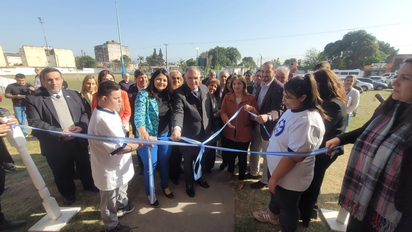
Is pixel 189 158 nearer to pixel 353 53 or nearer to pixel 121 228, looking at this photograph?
pixel 121 228

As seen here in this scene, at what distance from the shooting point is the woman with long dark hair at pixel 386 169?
1.24 meters

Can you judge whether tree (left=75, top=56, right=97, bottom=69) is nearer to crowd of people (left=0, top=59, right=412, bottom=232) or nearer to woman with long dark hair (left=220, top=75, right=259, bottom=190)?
crowd of people (left=0, top=59, right=412, bottom=232)

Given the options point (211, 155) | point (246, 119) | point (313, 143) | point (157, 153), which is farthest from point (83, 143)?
point (313, 143)

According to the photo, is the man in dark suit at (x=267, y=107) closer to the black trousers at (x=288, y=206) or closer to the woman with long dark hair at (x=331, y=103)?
the woman with long dark hair at (x=331, y=103)

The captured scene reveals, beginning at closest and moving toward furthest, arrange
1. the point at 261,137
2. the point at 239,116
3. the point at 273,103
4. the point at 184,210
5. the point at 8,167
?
the point at 184,210, the point at 273,103, the point at 239,116, the point at 261,137, the point at 8,167

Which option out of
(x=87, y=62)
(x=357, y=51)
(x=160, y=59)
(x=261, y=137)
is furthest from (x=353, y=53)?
(x=87, y=62)

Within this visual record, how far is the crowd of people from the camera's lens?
1362 millimetres

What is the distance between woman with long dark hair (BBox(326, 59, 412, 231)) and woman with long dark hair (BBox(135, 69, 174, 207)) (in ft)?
7.05

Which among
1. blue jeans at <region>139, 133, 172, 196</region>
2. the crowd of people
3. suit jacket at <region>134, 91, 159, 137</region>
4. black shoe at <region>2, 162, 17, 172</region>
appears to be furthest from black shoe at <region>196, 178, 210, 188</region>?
black shoe at <region>2, 162, 17, 172</region>

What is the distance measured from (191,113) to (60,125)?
79.1 inches

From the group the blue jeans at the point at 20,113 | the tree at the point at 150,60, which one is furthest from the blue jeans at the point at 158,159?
the tree at the point at 150,60

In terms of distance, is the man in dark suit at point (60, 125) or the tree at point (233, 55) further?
the tree at point (233, 55)

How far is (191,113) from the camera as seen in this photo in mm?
2879

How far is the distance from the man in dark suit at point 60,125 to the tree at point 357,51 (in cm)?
6011
